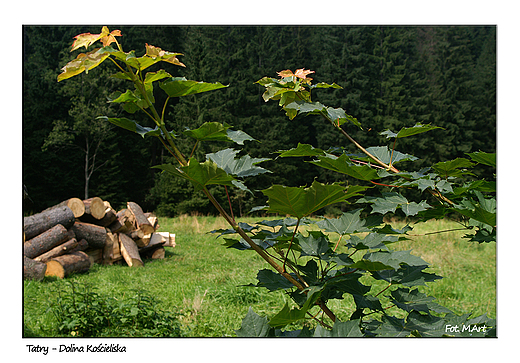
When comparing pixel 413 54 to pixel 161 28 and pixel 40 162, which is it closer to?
pixel 161 28

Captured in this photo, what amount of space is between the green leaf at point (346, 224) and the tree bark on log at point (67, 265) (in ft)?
13.1

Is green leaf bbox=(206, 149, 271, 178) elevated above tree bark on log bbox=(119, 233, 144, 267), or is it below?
above

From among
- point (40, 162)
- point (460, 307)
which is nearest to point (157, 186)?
point (40, 162)

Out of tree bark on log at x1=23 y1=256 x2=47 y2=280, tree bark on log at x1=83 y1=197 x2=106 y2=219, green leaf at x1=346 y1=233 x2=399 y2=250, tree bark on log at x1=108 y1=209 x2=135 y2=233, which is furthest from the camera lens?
tree bark on log at x1=108 y1=209 x2=135 y2=233

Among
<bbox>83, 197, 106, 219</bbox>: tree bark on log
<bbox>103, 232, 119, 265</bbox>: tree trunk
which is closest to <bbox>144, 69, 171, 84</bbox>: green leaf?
<bbox>83, 197, 106, 219</bbox>: tree bark on log

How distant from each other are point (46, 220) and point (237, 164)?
4.22 m

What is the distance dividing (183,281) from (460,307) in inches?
113

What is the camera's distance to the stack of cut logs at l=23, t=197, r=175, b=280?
3.87 metres

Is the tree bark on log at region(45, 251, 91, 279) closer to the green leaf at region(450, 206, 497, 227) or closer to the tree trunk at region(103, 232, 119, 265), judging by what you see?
the tree trunk at region(103, 232, 119, 265)

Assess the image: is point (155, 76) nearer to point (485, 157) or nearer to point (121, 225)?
point (485, 157)

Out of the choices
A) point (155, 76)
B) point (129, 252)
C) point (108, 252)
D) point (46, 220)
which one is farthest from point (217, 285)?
Answer: point (155, 76)

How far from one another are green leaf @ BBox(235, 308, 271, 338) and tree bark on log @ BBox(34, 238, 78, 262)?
13.3 ft

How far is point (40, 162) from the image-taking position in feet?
41.3

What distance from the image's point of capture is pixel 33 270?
3.55 m
